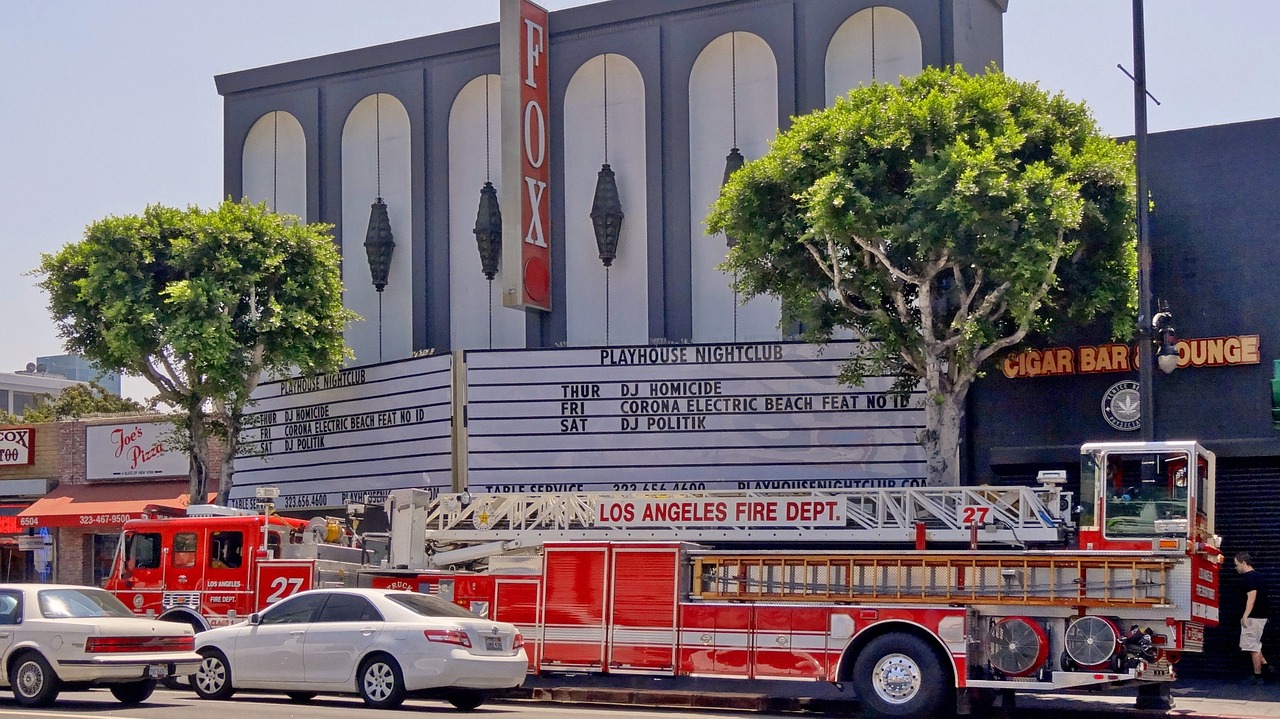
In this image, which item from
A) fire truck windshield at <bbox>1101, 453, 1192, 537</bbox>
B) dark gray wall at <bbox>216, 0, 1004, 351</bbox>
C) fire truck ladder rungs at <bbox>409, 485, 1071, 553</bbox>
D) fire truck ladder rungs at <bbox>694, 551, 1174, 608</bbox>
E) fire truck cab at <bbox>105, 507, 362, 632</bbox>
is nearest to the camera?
fire truck ladder rungs at <bbox>694, 551, 1174, 608</bbox>

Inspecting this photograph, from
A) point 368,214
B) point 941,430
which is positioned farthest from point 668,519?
point 368,214

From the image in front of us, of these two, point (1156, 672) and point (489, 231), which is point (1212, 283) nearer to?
point (1156, 672)

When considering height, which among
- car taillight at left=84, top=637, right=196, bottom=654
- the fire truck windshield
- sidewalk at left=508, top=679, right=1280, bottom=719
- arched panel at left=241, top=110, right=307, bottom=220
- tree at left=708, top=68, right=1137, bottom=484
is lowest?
sidewalk at left=508, top=679, right=1280, bottom=719

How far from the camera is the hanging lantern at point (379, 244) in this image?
32250 millimetres

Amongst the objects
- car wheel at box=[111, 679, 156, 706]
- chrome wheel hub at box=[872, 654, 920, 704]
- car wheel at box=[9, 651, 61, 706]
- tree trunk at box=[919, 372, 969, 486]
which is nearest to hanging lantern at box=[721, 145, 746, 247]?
tree trunk at box=[919, 372, 969, 486]

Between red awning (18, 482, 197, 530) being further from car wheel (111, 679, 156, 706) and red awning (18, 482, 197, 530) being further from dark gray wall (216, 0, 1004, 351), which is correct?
car wheel (111, 679, 156, 706)

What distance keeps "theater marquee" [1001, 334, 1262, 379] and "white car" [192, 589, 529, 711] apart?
1038cm

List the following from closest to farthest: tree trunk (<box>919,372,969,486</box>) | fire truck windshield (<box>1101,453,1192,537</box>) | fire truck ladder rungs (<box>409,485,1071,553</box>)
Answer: fire truck windshield (<box>1101,453,1192,537</box>)
fire truck ladder rungs (<box>409,485,1071,553</box>)
tree trunk (<box>919,372,969,486</box>)

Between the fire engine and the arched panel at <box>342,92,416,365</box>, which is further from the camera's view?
the arched panel at <box>342,92,416,365</box>

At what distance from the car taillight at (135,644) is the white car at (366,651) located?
0.76m

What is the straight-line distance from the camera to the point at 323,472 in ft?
103


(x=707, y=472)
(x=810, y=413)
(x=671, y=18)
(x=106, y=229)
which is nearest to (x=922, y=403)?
(x=810, y=413)

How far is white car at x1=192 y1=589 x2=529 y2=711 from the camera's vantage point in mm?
16469

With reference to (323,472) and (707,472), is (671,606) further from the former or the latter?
(323,472)
